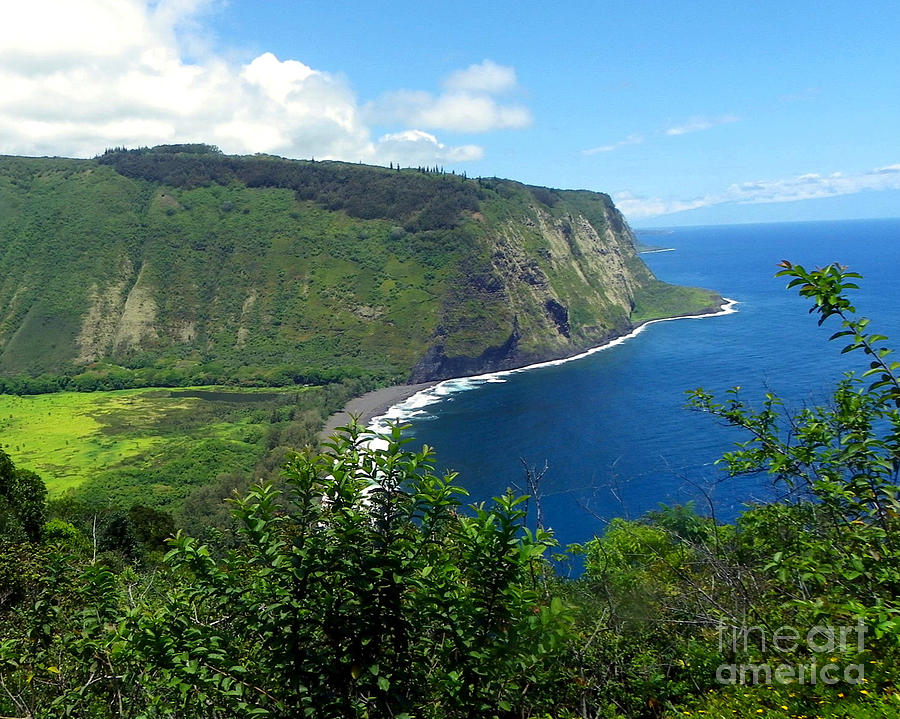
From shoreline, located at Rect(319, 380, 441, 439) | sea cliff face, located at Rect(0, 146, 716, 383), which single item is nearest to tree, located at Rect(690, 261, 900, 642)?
shoreline, located at Rect(319, 380, 441, 439)

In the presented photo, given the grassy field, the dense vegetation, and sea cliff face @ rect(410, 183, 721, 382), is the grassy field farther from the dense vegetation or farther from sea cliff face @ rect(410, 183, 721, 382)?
the dense vegetation

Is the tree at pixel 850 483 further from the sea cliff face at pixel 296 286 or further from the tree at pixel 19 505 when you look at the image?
the sea cliff face at pixel 296 286

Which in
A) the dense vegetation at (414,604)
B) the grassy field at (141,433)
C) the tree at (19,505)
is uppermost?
the dense vegetation at (414,604)

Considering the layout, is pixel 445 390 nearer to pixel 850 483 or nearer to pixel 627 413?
pixel 627 413

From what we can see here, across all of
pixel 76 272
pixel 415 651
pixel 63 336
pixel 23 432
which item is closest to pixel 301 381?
pixel 23 432

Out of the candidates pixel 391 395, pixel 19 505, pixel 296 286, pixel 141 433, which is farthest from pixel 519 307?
pixel 19 505

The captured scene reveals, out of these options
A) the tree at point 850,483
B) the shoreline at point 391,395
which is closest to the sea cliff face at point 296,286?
the shoreline at point 391,395

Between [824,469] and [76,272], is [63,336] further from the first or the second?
[824,469]
